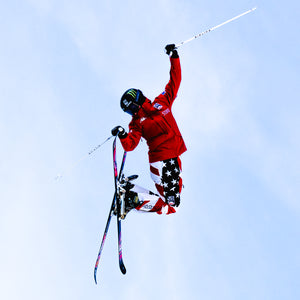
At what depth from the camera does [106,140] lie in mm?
13109

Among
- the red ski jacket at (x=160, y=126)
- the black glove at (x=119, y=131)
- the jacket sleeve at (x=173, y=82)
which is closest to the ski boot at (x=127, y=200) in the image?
the red ski jacket at (x=160, y=126)

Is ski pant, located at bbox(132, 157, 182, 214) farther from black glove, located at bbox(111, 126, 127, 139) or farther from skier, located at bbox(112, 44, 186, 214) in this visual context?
black glove, located at bbox(111, 126, 127, 139)

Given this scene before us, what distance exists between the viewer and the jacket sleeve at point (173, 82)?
12578mm

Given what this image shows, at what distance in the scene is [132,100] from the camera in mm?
12578

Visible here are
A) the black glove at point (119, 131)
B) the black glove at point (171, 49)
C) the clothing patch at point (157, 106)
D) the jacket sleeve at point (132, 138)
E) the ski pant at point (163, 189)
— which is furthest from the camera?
the ski pant at point (163, 189)

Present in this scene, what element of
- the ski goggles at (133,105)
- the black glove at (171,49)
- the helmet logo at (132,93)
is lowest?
the ski goggles at (133,105)

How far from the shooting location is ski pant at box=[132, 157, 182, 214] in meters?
13.1

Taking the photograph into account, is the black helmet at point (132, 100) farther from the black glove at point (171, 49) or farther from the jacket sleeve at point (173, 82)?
the black glove at point (171, 49)

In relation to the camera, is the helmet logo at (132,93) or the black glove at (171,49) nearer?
the black glove at (171,49)

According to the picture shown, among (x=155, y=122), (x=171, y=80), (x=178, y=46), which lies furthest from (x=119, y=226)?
(x=178, y=46)

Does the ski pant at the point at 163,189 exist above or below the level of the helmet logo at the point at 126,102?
below

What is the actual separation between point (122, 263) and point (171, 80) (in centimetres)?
632
